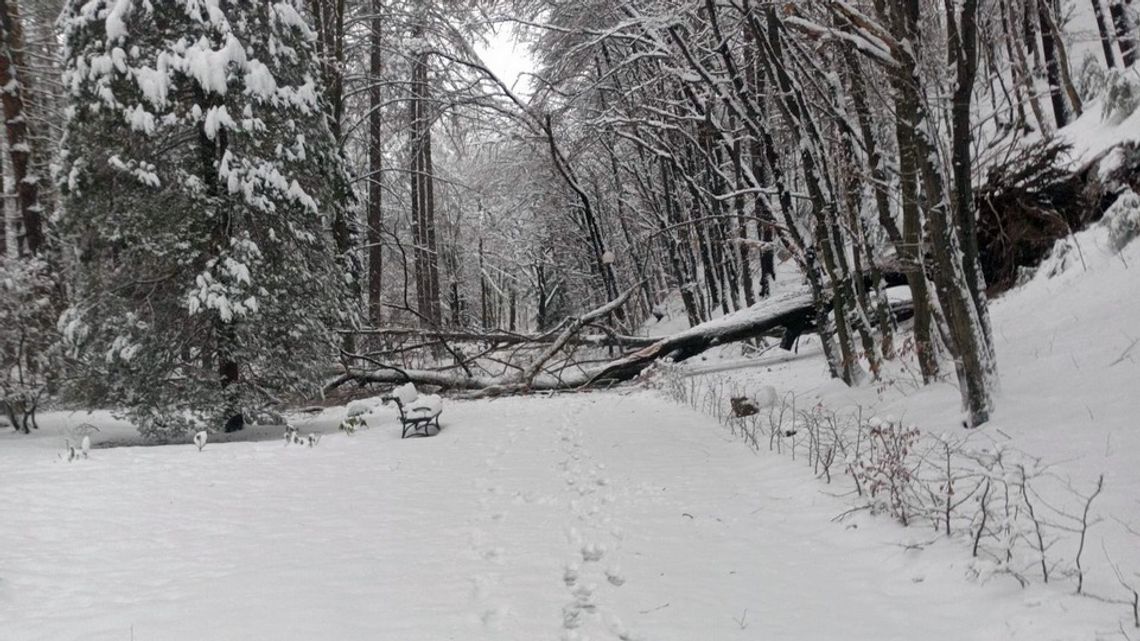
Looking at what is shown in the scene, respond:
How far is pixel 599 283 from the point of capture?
28.7 metres

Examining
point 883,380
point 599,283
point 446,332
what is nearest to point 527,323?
point 599,283

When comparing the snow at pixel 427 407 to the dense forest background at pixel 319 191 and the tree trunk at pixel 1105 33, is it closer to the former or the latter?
the dense forest background at pixel 319 191

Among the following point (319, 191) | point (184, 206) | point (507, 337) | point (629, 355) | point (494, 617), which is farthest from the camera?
point (629, 355)

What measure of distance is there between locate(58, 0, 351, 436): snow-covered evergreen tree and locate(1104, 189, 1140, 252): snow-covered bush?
9223 millimetres

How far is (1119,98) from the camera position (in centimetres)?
765

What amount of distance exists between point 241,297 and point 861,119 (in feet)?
25.4

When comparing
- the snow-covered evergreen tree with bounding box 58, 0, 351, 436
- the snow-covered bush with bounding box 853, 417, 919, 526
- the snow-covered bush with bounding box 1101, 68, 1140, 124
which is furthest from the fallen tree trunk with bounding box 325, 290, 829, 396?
the snow-covered bush with bounding box 853, 417, 919, 526

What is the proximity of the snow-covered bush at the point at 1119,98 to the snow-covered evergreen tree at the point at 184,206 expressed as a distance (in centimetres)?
1047

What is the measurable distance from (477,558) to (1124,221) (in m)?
6.72

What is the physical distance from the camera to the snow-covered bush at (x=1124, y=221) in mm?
5750

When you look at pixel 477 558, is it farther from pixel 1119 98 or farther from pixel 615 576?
pixel 1119 98

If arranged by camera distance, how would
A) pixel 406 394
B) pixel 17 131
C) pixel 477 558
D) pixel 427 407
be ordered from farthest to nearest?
1. pixel 17 131
2. pixel 406 394
3. pixel 427 407
4. pixel 477 558

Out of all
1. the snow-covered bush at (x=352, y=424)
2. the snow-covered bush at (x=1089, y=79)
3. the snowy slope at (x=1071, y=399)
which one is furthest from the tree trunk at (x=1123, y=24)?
the snow-covered bush at (x=352, y=424)

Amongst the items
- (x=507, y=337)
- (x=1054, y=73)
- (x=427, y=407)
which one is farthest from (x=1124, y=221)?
(x=1054, y=73)
